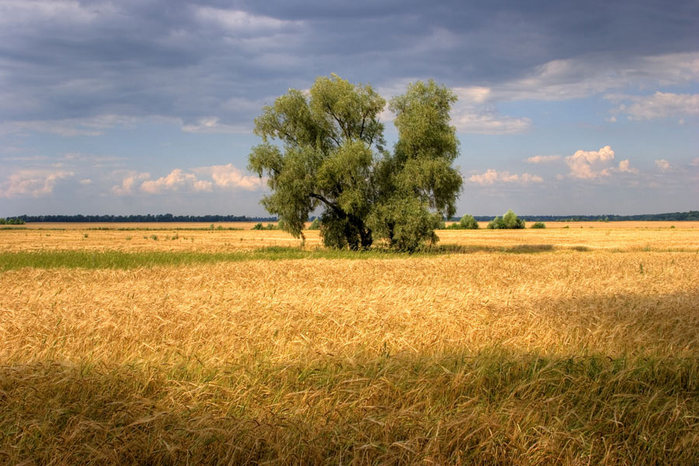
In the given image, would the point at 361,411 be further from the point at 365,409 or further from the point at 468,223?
the point at 468,223

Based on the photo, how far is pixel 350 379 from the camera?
4.80 metres

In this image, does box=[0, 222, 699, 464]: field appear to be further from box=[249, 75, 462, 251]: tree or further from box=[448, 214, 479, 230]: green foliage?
box=[448, 214, 479, 230]: green foliage

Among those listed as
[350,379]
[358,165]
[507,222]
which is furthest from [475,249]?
[507,222]

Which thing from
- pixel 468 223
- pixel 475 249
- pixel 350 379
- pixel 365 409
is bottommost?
pixel 475 249

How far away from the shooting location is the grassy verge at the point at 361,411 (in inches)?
142

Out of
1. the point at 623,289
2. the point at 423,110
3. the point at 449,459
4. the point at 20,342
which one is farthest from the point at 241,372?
the point at 423,110

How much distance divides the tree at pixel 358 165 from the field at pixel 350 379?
22.6 m

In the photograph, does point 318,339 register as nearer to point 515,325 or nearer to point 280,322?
point 280,322

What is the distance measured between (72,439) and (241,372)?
1.76 m

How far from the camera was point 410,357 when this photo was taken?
18.7ft

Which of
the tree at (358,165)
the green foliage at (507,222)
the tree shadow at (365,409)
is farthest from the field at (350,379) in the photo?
the green foliage at (507,222)

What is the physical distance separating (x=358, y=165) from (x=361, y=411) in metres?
28.2

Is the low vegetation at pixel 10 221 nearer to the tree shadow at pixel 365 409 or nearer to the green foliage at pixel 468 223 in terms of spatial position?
the green foliage at pixel 468 223

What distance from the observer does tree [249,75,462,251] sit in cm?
3188
